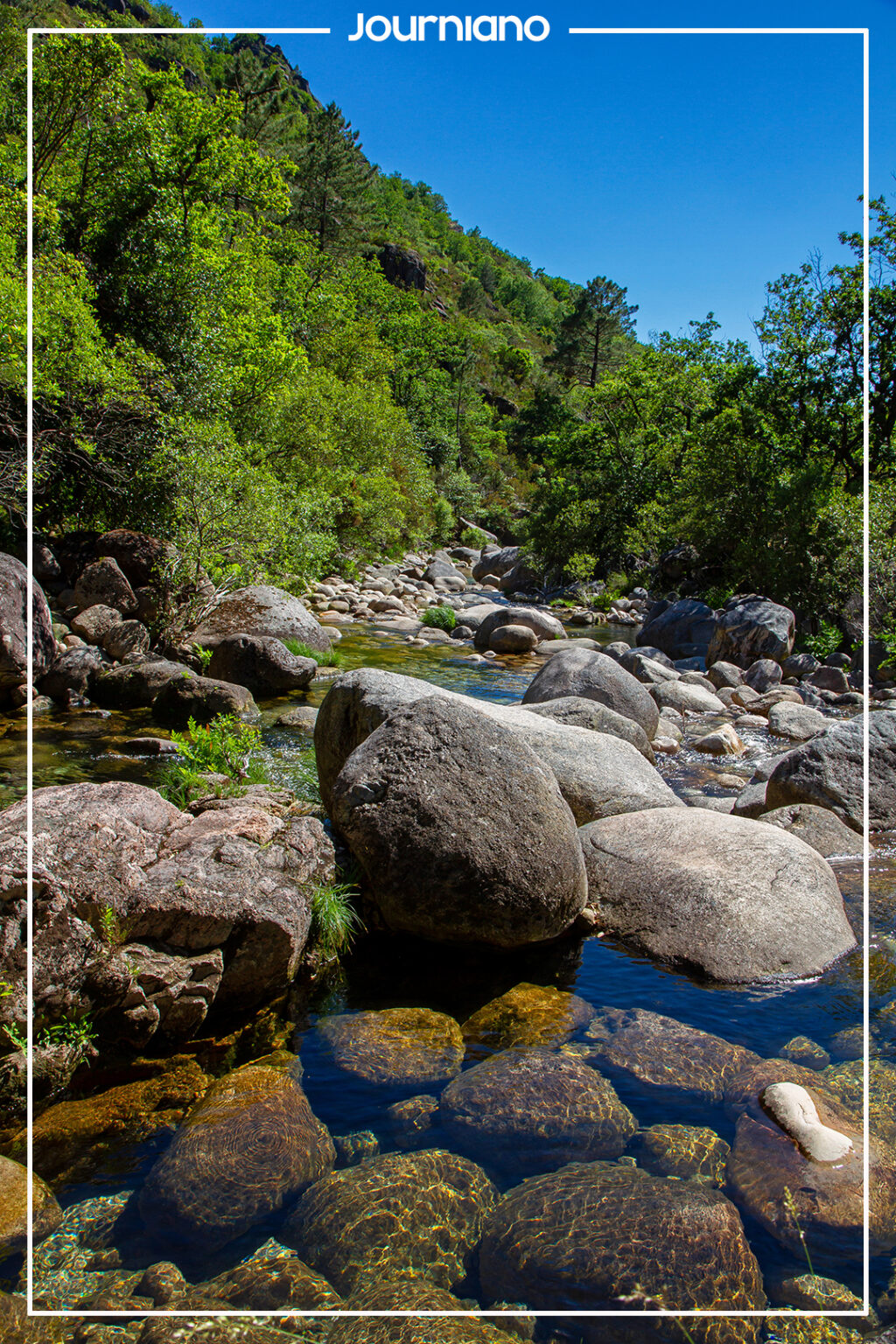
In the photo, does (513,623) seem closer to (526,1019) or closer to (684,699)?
(684,699)

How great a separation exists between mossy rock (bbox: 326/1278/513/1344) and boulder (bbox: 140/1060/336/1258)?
2.50 feet

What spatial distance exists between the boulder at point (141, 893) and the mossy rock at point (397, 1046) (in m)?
0.70

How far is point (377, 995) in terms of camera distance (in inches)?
244

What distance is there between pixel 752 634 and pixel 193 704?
1595cm

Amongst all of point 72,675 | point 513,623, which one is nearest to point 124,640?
point 72,675

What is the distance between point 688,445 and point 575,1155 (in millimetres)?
38102

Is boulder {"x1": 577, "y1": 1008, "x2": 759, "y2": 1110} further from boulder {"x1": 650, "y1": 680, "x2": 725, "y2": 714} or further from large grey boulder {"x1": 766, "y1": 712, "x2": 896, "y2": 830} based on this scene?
boulder {"x1": 650, "y1": 680, "x2": 725, "y2": 714}

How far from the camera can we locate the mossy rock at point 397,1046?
17.0ft

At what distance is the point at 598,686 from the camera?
13.0 meters

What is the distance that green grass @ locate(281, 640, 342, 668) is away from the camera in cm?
1773

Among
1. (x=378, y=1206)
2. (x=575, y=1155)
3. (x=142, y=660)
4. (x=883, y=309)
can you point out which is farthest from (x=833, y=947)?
(x=883, y=309)

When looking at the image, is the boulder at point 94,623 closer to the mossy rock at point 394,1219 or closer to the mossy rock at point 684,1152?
the mossy rock at point 394,1219

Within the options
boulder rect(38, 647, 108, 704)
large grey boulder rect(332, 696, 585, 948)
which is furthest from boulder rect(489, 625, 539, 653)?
large grey boulder rect(332, 696, 585, 948)

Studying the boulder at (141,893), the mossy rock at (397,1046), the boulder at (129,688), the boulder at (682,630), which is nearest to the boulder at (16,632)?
the boulder at (129,688)
